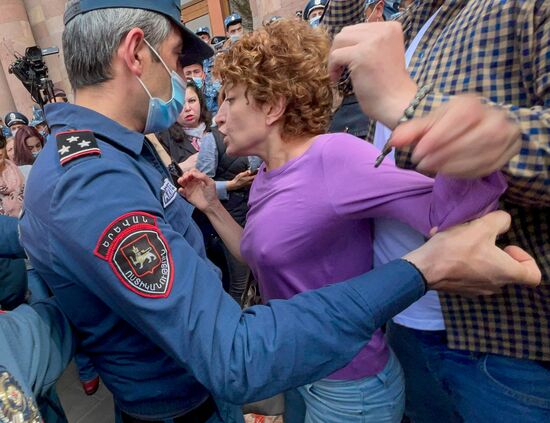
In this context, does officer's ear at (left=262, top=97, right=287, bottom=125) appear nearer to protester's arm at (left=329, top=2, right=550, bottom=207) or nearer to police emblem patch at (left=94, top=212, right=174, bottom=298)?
protester's arm at (left=329, top=2, right=550, bottom=207)

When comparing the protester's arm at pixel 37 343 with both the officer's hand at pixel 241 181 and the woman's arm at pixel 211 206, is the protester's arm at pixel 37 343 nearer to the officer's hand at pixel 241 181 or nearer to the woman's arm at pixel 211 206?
the woman's arm at pixel 211 206

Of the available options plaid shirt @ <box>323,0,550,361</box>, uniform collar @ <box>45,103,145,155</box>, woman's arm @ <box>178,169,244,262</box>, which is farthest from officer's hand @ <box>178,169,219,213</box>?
plaid shirt @ <box>323,0,550,361</box>

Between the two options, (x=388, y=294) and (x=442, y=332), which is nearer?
(x=388, y=294)

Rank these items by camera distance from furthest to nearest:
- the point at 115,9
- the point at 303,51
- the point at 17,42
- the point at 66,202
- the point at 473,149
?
the point at 17,42 < the point at 303,51 < the point at 115,9 < the point at 66,202 < the point at 473,149

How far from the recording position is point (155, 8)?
1060 mm

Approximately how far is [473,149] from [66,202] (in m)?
0.74

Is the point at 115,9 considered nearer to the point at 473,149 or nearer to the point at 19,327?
the point at 19,327

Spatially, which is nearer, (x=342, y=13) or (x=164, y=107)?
(x=164, y=107)

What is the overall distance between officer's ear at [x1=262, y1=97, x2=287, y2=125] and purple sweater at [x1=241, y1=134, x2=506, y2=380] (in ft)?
0.55

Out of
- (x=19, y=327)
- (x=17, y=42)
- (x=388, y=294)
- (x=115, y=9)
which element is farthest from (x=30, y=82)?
(x=17, y=42)

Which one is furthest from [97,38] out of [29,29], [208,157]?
[29,29]

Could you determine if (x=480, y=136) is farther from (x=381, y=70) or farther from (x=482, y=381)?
(x=482, y=381)

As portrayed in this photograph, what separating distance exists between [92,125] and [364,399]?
3.56 ft

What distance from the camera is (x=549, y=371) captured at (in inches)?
33.8
